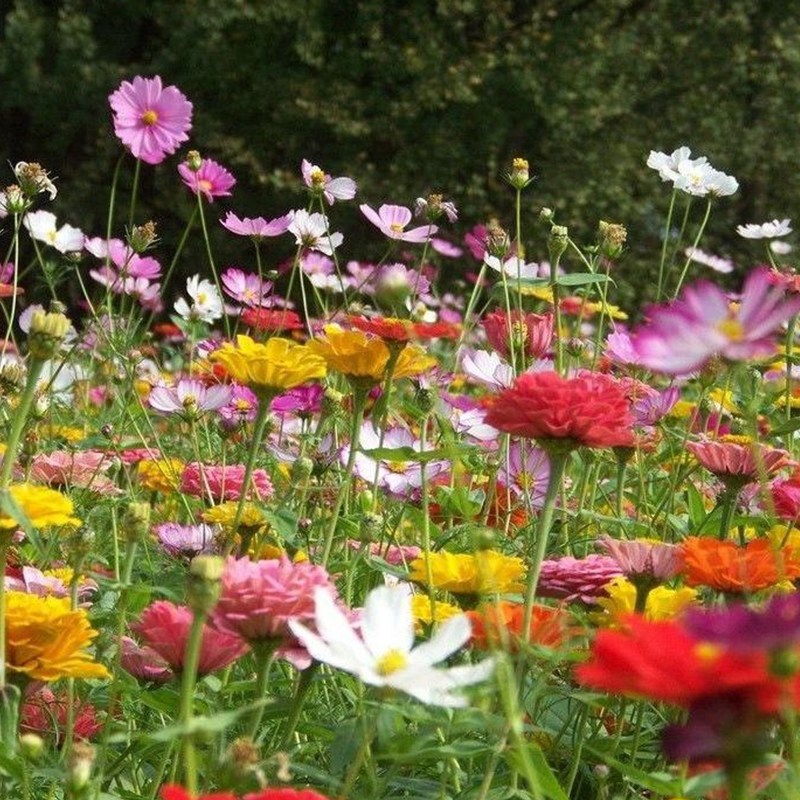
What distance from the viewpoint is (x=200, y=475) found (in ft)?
3.97

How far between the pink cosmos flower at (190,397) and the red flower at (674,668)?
90 cm

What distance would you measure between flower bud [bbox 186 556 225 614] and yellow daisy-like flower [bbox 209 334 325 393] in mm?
340

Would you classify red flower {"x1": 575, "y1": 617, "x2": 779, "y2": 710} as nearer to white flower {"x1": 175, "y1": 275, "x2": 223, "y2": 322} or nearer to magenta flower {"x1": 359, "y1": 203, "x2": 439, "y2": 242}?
magenta flower {"x1": 359, "y1": 203, "x2": 439, "y2": 242}

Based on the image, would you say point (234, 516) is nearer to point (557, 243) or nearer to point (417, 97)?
point (557, 243)

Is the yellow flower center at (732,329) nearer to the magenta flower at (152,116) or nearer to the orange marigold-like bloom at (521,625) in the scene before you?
the orange marigold-like bloom at (521,625)

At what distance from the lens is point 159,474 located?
1.36 m

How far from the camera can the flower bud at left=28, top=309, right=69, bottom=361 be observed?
2.25ft

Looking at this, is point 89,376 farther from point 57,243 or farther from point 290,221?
Result: point 290,221

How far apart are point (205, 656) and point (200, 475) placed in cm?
49

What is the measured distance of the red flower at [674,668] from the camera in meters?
0.36

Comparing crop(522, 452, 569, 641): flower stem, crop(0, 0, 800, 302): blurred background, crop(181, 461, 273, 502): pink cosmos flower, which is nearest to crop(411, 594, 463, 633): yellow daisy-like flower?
crop(522, 452, 569, 641): flower stem

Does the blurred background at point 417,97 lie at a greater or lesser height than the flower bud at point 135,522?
lesser

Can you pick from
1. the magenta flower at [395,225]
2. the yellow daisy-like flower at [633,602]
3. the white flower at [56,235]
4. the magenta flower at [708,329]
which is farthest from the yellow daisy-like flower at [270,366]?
the white flower at [56,235]

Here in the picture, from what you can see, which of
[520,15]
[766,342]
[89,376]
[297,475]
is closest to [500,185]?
[520,15]
